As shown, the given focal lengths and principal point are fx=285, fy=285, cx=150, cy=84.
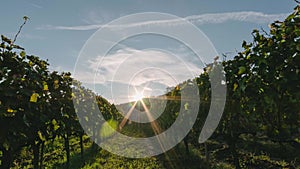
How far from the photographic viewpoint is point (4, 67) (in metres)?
5.08

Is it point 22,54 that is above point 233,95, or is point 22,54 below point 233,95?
above

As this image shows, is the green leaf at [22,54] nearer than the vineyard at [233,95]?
No

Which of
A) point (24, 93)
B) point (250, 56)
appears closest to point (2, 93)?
point (24, 93)

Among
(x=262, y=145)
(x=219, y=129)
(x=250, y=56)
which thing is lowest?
(x=262, y=145)

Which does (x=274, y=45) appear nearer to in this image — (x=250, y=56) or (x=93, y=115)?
(x=250, y=56)

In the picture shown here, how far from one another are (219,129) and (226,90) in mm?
1850

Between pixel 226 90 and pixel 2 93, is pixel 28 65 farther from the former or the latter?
pixel 226 90

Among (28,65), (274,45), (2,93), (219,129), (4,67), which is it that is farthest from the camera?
(219,129)

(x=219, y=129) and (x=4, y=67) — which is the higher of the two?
(x=4, y=67)

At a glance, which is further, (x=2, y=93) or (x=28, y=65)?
(x=28, y=65)

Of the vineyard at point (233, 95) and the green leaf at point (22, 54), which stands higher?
the green leaf at point (22, 54)

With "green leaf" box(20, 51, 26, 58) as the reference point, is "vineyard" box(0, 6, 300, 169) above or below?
below

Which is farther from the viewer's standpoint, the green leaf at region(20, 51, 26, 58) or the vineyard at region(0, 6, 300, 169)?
the green leaf at region(20, 51, 26, 58)

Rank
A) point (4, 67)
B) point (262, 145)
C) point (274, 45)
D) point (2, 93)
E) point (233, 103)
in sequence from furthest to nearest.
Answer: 1. point (262, 145)
2. point (233, 103)
3. point (4, 67)
4. point (2, 93)
5. point (274, 45)
